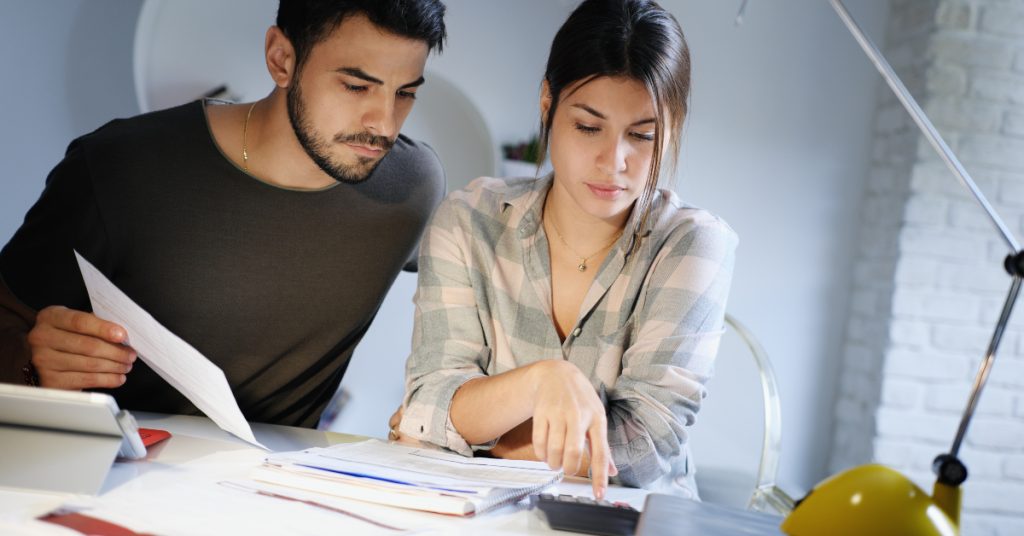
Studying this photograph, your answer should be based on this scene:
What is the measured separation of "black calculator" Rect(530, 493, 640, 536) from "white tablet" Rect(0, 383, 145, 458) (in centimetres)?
44

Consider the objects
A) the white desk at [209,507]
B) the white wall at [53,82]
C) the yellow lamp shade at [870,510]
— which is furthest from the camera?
the white wall at [53,82]

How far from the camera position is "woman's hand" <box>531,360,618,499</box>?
931 millimetres

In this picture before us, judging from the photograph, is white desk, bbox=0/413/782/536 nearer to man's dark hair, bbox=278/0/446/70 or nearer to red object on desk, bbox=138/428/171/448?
red object on desk, bbox=138/428/171/448

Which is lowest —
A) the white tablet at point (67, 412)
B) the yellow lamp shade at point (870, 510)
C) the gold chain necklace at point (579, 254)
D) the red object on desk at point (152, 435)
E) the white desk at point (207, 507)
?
the red object on desk at point (152, 435)

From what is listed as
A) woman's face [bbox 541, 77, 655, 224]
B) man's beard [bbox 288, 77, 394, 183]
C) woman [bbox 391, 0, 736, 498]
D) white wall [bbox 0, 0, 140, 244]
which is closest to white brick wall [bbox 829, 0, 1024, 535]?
woman [bbox 391, 0, 736, 498]

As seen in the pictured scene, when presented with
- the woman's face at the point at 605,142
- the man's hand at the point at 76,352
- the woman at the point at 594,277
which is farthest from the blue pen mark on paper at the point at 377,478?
the woman's face at the point at 605,142

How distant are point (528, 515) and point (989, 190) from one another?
242 centimetres

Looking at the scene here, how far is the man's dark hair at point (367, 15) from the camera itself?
1.38 meters

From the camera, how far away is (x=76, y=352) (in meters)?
1.09

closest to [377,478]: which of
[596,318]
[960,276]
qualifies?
[596,318]

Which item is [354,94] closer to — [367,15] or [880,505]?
[367,15]

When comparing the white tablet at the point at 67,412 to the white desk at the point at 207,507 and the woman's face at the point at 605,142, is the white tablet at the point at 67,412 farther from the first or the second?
the woman's face at the point at 605,142

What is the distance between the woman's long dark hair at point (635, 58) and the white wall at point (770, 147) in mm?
1627

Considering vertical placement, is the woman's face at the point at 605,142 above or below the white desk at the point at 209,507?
above
